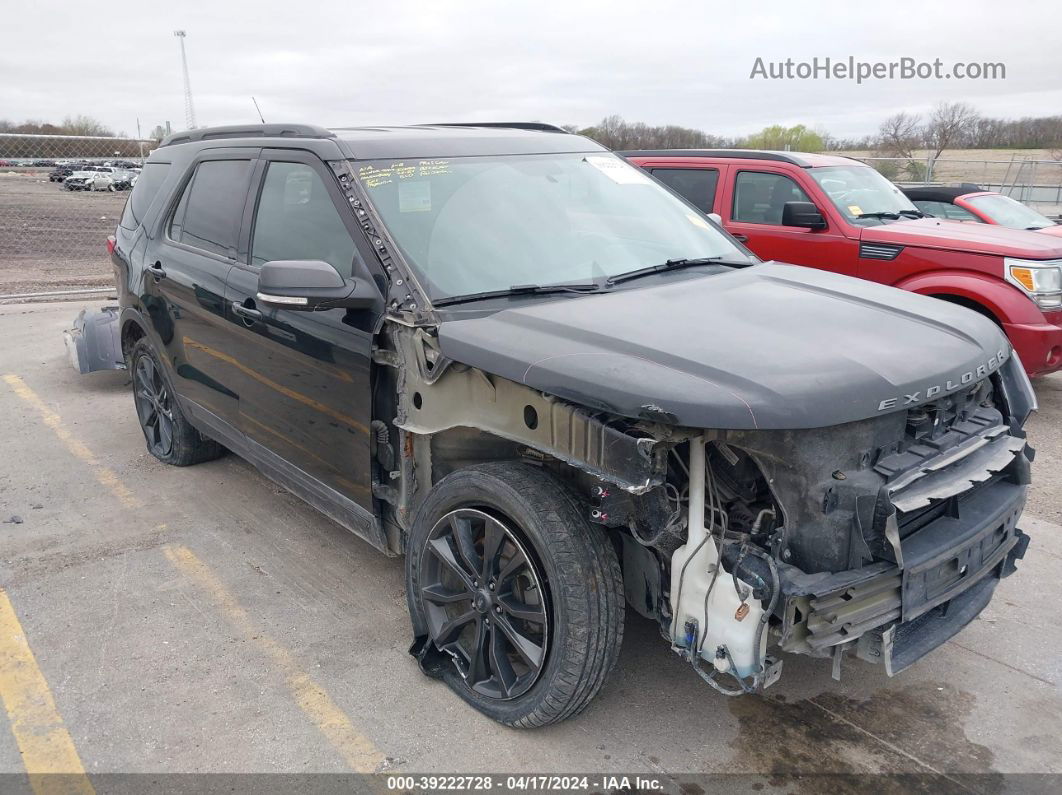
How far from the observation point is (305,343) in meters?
3.58

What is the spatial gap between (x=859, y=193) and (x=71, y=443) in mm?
6866

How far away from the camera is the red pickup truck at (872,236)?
648cm

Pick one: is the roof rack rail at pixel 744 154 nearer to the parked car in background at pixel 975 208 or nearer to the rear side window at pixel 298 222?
the parked car in background at pixel 975 208

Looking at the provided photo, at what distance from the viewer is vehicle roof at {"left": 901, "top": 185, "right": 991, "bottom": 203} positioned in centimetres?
1065

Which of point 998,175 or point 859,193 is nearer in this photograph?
point 859,193

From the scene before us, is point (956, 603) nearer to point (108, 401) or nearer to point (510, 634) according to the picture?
point (510, 634)

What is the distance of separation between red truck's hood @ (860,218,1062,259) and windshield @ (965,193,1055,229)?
3.14 metres

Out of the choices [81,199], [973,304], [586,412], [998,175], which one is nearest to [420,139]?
[586,412]

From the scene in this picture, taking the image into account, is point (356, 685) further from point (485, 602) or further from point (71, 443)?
point (71, 443)

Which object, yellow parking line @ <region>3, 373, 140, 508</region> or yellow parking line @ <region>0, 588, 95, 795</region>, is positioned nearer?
yellow parking line @ <region>0, 588, 95, 795</region>

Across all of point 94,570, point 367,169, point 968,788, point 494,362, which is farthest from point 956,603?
point 94,570

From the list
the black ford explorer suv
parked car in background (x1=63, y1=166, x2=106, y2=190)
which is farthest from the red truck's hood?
parked car in background (x1=63, y1=166, x2=106, y2=190)

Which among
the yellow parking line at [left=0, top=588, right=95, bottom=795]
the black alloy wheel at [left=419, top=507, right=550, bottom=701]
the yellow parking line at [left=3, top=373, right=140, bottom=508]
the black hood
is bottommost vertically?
the yellow parking line at [left=0, top=588, right=95, bottom=795]

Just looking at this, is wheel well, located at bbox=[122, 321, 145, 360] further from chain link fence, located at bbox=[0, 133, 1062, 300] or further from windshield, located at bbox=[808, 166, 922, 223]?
chain link fence, located at bbox=[0, 133, 1062, 300]
